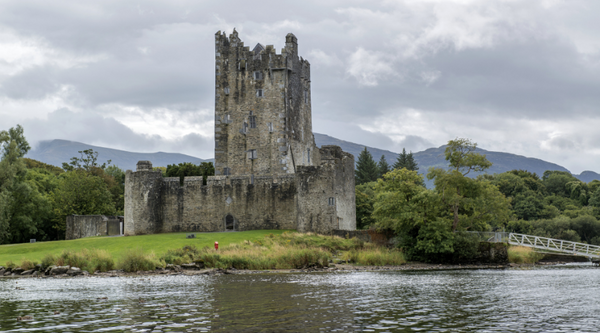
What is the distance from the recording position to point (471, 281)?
26266 millimetres

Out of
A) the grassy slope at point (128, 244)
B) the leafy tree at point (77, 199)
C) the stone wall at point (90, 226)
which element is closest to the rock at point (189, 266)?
the grassy slope at point (128, 244)

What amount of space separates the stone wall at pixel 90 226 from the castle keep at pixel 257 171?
16.6 feet

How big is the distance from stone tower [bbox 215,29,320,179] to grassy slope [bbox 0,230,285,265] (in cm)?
1019

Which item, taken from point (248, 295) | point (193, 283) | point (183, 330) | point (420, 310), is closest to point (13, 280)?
point (193, 283)

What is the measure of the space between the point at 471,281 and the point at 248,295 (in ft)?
36.5

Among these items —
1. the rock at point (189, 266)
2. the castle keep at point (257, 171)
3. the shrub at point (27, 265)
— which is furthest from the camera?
the castle keep at point (257, 171)

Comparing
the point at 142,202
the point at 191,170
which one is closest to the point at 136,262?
the point at 142,202

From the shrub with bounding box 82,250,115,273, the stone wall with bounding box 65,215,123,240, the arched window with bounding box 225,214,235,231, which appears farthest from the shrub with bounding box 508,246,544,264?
the stone wall with bounding box 65,215,123,240

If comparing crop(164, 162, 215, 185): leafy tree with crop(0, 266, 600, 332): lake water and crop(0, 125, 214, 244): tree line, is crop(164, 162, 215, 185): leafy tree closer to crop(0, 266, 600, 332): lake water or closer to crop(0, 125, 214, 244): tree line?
crop(0, 125, 214, 244): tree line

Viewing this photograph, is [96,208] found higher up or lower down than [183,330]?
higher up

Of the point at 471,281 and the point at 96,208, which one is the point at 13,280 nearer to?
the point at 471,281

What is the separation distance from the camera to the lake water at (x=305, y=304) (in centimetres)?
1440

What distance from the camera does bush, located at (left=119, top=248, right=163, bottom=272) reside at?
3178 cm

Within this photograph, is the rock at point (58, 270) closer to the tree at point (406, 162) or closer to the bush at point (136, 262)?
the bush at point (136, 262)
